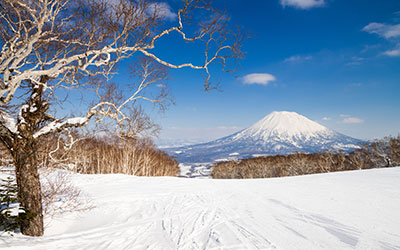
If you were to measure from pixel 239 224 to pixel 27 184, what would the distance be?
4676 mm

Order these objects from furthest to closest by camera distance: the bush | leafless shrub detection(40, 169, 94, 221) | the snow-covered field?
the bush, leafless shrub detection(40, 169, 94, 221), the snow-covered field

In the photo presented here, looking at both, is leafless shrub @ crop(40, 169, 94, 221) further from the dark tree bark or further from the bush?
the bush

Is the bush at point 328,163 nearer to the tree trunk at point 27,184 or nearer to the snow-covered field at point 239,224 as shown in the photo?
the snow-covered field at point 239,224

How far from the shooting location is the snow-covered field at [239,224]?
11.0 ft

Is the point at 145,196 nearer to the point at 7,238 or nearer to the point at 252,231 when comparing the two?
the point at 7,238

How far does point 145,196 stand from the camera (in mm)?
7293

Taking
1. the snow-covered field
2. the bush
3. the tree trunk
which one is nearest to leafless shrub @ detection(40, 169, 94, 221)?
the snow-covered field

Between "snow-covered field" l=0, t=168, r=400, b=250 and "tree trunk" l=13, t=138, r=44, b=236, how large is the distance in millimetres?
234

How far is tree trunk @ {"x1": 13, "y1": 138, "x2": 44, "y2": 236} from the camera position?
12.5 ft

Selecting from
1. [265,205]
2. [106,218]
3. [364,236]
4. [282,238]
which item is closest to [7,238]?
[106,218]

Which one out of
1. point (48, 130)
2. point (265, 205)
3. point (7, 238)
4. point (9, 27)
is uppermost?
point (9, 27)

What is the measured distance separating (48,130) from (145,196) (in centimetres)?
435

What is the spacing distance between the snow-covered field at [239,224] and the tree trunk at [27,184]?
0.23 meters

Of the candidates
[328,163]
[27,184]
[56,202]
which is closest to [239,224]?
[27,184]
